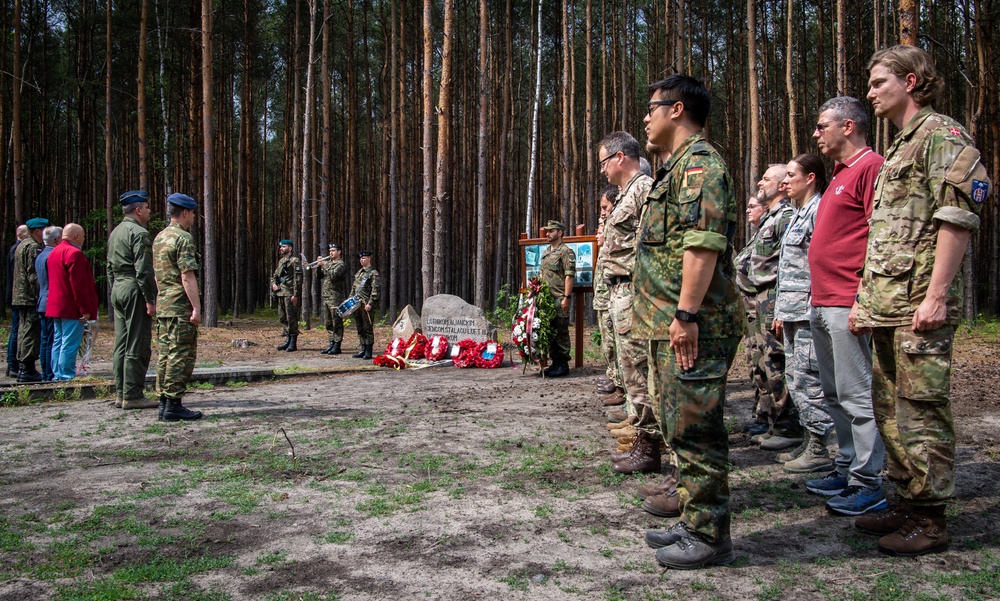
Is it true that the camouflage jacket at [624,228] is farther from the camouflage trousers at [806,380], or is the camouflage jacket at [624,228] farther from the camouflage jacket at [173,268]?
the camouflage jacket at [173,268]

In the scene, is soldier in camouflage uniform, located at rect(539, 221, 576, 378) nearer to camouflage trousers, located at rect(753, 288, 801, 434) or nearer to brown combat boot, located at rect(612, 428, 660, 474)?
camouflage trousers, located at rect(753, 288, 801, 434)

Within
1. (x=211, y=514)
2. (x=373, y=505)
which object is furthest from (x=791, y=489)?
(x=211, y=514)

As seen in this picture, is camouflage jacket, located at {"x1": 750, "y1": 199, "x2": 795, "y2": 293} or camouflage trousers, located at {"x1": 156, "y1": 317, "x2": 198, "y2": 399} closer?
camouflage jacket, located at {"x1": 750, "y1": 199, "x2": 795, "y2": 293}

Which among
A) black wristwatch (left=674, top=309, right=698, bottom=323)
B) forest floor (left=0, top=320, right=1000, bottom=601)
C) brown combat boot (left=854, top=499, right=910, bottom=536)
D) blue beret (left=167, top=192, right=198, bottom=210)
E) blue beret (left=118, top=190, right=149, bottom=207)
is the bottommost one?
forest floor (left=0, top=320, right=1000, bottom=601)

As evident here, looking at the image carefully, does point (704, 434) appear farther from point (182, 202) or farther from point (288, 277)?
point (288, 277)

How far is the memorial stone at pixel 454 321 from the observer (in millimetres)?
11805

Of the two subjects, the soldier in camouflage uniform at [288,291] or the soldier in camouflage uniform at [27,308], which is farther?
the soldier in camouflage uniform at [288,291]

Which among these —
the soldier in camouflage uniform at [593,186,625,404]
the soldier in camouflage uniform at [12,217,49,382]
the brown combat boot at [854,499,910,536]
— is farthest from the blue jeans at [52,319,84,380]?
the brown combat boot at [854,499,910,536]

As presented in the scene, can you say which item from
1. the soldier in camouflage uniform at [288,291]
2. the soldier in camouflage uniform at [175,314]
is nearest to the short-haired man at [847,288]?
the soldier in camouflage uniform at [175,314]

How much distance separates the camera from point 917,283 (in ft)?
10.2

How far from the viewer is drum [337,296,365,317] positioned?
490 inches

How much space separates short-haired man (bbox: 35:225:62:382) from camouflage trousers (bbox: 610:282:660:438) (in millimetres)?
7822

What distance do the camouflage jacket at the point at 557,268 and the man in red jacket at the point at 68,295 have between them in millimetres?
5955

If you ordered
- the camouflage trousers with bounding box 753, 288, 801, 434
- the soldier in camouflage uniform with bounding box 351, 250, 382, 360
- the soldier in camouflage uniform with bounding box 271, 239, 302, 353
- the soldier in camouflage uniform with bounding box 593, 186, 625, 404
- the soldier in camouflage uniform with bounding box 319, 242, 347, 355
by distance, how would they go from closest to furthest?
1. the camouflage trousers with bounding box 753, 288, 801, 434
2. the soldier in camouflage uniform with bounding box 593, 186, 625, 404
3. the soldier in camouflage uniform with bounding box 351, 250, 382, 360
4. the soldier in camouflage uniform with bounding box 319, 242, 347, 355
5. the soldier in camouflage uniform with bounding box 271, 239, 302, 353
